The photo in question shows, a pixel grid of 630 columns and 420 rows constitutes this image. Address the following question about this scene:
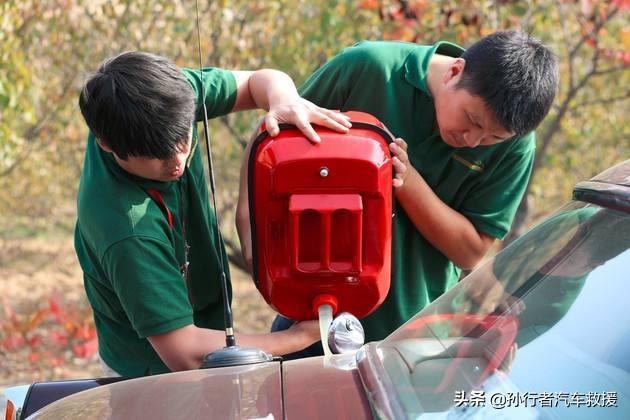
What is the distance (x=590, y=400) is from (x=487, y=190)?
1224 mm

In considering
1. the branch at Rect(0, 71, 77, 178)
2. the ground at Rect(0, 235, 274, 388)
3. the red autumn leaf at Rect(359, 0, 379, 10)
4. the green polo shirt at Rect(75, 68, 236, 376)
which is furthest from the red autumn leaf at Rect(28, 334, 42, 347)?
the green polo shirt at Rect(75, 68, 236, 376)

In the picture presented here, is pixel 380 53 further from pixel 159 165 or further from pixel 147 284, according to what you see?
pixel 147 284

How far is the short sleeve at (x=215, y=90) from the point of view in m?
2.72

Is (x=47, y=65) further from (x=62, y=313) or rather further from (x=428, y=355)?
(x=428, y=355)

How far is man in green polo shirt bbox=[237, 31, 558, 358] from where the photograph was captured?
254 cm

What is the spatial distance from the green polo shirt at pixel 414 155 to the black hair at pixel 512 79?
0.18 meters

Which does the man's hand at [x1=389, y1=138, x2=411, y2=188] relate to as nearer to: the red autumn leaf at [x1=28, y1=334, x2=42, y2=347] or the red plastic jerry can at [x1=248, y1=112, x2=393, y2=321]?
the red plastic jerry can at [x1=248, y1=112, x2=393, y2=321]

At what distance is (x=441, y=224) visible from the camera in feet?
8.89

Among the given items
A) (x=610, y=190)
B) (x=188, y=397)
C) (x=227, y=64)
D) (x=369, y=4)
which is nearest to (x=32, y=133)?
(x=227, y=64)

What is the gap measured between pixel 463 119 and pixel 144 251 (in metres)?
0.90

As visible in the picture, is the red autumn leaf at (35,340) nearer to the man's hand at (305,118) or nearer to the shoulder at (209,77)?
the shoulder at (209,77)

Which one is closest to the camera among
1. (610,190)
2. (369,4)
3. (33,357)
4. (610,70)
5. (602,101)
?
(610,190)

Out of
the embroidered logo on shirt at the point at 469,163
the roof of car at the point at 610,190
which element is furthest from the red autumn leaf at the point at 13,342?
the roof of car at the point at 610,190

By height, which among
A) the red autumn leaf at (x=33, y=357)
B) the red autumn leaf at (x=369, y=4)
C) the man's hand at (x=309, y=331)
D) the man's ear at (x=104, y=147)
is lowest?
the red autumn leaf at (x=33, y=357)
